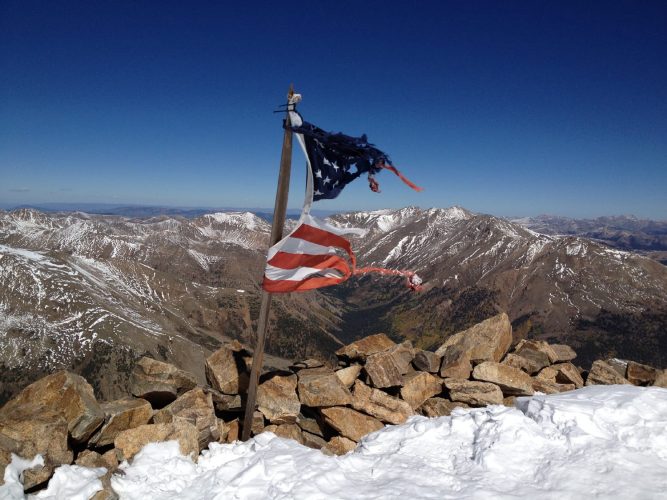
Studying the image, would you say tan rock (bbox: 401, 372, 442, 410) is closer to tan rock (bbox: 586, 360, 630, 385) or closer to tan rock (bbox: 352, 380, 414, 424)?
tan rock (bbox: 352, 380, 414, 424)

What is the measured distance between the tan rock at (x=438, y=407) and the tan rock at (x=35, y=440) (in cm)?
1174

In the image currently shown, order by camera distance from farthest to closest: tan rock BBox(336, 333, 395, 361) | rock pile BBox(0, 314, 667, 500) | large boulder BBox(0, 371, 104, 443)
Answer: tan rock BBox(336, 333, 395, 361) → large boulder BBox(0, 371, 104, 443) → rock pile BBox(0, 314, 667, 500)

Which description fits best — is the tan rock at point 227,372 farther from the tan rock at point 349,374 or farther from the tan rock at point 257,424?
the tan rock at point 349,374

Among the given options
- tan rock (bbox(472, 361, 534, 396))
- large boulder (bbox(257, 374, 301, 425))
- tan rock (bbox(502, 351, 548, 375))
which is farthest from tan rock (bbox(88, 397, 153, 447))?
tan rock (bbox(502, 351, 548, 375))

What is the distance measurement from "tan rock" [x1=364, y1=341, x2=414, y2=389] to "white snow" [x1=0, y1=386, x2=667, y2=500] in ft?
9.67

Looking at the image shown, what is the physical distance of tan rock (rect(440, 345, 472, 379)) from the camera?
16531 millimetres

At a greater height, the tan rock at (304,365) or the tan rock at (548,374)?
the tan rock at (304,365)

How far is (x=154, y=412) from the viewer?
12.9 metres

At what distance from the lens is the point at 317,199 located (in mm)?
12039

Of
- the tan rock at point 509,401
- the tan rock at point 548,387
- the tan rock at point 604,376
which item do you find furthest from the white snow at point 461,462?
the tan rock at point 604,376

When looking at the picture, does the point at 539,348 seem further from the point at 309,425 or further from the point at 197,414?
the point at 197,414

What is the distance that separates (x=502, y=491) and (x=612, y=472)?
8.90ft

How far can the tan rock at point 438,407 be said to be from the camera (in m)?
15.0

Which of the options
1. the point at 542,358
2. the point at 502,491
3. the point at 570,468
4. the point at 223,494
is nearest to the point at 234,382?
the point at 223,494
